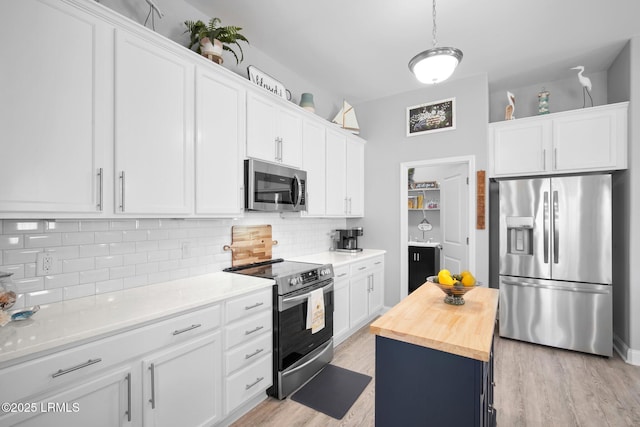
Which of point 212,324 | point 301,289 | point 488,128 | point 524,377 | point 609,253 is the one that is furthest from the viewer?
point 488,128

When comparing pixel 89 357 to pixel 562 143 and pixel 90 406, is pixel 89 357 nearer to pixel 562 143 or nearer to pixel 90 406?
pixel 90 406

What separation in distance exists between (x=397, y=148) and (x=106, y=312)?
367 centimetres

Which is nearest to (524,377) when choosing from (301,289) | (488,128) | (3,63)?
Answer: (301,289)

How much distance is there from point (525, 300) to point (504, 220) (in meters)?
0.91

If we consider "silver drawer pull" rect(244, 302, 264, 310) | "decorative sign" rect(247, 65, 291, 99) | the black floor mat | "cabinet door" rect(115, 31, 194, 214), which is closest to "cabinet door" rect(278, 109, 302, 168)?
"decorative sign" rect(247, 65, 291, 99)

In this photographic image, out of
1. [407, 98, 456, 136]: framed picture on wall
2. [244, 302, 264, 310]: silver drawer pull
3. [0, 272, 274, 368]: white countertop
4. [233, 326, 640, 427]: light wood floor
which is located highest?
[407, 98, 456, 136]: framed picture on wall

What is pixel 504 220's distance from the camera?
11.0 feet

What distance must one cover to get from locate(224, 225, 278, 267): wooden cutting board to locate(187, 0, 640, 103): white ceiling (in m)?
1.83

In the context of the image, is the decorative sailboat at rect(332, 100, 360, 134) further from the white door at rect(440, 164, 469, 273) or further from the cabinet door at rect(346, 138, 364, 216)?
the white door at rect(440, 164, 469, 273)

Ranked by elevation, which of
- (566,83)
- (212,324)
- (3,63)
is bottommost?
(212,324)

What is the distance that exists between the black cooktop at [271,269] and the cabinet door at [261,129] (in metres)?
0.98

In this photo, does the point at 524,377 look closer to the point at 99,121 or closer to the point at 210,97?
the point at 210,97

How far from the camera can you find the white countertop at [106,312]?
1.15 m

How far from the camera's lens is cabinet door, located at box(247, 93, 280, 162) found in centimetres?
247
